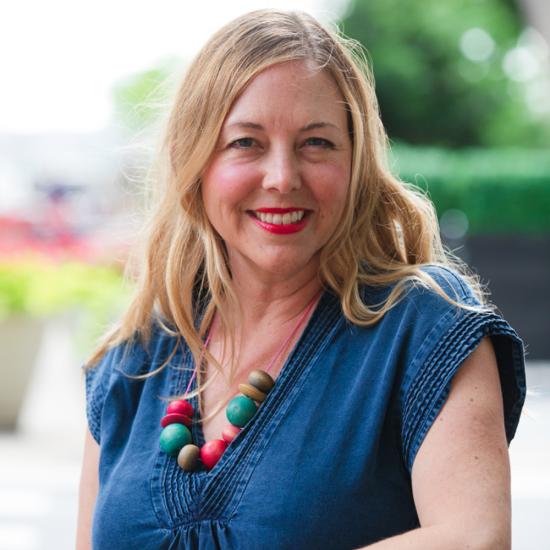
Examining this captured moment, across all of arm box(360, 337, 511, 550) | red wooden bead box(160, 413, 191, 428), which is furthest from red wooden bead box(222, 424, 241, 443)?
arm box(360, 337, 511, 550)

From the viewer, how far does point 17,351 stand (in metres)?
6.06

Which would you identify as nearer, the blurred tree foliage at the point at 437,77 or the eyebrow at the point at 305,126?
the eyebrow at the point at 305,126

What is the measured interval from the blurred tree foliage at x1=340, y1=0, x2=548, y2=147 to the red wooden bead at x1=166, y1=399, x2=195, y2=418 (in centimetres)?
1683

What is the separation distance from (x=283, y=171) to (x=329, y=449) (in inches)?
19.9

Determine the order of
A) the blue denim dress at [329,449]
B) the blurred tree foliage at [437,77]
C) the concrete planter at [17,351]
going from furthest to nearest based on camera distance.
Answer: the blurred tree foliage at [437,77] → the concrete planter at [17,351] → the blue denim dress at [329,449]

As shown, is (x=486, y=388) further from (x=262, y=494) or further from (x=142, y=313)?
(x=142, y=313)

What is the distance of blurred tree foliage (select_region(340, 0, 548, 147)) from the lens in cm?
1838

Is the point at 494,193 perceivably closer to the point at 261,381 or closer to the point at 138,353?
the point at 138,353

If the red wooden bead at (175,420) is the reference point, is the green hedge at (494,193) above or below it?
above

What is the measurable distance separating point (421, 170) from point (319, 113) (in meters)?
7.56

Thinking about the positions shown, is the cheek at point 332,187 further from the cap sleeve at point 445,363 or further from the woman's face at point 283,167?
the cap sleeve at point 445,363

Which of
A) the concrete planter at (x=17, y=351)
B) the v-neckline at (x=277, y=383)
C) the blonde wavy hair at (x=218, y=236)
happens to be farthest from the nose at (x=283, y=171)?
the concrete planter at (x=17, y=351)

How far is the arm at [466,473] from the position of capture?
4.92 feet

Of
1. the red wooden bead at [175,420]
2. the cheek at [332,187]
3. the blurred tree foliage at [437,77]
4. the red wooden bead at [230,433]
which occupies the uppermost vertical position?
the blurred tree foliage at [437,77]
